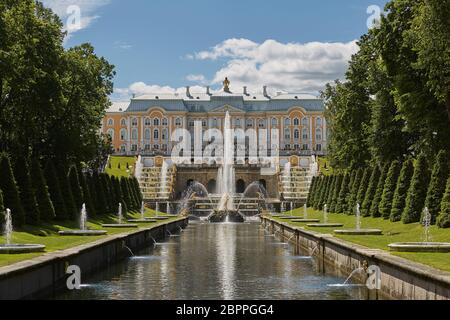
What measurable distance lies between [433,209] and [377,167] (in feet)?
43.2

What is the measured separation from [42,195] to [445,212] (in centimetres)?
1594

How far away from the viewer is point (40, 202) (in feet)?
102

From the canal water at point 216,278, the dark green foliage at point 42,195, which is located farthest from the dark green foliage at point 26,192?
the canal water at point 216,278

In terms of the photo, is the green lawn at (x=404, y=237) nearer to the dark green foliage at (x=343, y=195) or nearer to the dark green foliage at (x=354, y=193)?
the dark green foliage at (x=354, y=193)

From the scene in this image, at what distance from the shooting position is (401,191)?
33.3m

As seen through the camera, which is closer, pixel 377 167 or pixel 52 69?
pixel 52 69

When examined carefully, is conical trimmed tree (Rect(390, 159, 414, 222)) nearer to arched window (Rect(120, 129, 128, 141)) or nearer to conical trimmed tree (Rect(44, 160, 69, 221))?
conical trimmed tree (Rect(44, 160, 69, 221))

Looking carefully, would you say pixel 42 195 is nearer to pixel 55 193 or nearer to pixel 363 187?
pixel 55 193

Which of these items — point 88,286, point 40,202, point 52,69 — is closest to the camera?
point 88,286

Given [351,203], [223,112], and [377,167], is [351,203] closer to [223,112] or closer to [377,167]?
[377,167]

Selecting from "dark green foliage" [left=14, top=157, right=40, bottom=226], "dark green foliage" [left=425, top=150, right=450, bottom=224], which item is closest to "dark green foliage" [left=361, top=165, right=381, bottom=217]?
"dark green foliage" [left=425, top=150, right=450, bottom=224]

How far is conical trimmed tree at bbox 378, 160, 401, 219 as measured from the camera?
35.6 metres

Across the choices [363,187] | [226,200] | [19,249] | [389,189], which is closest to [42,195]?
[19,249]
